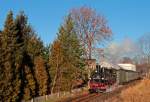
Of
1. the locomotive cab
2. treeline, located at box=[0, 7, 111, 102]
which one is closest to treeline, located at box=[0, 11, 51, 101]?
treeline, located at box=[0, 7, 111, 102]

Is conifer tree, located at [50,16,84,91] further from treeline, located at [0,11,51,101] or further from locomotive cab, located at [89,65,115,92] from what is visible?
locomotive cab, located at [89,65,115,92]

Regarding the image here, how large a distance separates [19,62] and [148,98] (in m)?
13.2

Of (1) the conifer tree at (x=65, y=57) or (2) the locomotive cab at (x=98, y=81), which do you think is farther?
(2) the locomotive cab at (x=98, y=81)

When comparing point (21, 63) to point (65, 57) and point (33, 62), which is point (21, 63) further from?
point (65, 57)

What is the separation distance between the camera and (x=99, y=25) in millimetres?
73875

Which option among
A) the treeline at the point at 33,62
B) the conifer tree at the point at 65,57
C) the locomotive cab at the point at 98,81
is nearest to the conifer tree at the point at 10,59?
the treeline at the point at 33,62

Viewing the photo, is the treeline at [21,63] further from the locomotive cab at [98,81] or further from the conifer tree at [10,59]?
the locomotive cab at [98,81]

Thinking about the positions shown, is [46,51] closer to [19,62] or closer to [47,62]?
[47,62]

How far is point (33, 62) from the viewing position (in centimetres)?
4516

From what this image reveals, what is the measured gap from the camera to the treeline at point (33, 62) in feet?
120

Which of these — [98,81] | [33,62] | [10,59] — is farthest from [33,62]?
[98,81]

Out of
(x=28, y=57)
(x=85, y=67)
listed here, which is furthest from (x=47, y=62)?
(x=85, y=67)

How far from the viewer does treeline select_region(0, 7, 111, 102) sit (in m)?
36.5

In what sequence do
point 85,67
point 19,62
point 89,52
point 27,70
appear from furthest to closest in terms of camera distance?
point 89,52 < point 85,67 < point 27,70 < point 19,62
